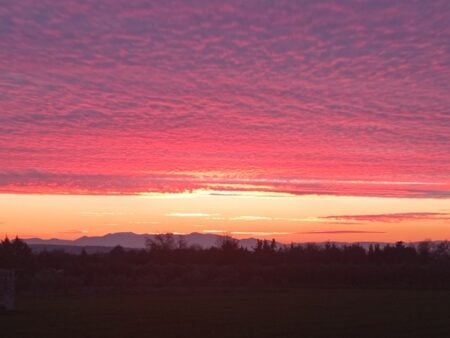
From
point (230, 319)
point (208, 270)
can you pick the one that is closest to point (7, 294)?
point (230, 319)

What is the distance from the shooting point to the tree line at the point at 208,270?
6825 cm

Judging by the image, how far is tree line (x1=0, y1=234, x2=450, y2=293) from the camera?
6825 centimetres

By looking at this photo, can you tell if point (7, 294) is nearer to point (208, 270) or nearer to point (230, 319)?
point (230, 319)

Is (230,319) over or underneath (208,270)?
underneath

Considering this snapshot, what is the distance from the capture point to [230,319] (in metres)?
33.1

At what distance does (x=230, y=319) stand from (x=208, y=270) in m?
44.9

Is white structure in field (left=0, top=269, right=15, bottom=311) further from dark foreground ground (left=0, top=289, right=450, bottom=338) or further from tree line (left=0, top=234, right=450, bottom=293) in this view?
tree line (left=0, top=234, right=450, bottom=293)

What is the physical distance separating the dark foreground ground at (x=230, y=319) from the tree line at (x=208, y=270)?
1936 centimetres

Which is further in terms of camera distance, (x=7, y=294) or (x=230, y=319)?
(x=7, y=294)

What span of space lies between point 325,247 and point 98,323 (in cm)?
7633

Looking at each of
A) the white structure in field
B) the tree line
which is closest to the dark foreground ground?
the white structure in field

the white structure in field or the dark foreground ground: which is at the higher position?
the white structure in field

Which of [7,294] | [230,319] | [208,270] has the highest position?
[208,270]

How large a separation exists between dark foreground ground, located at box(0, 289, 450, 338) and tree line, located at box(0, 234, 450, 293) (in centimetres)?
1936
